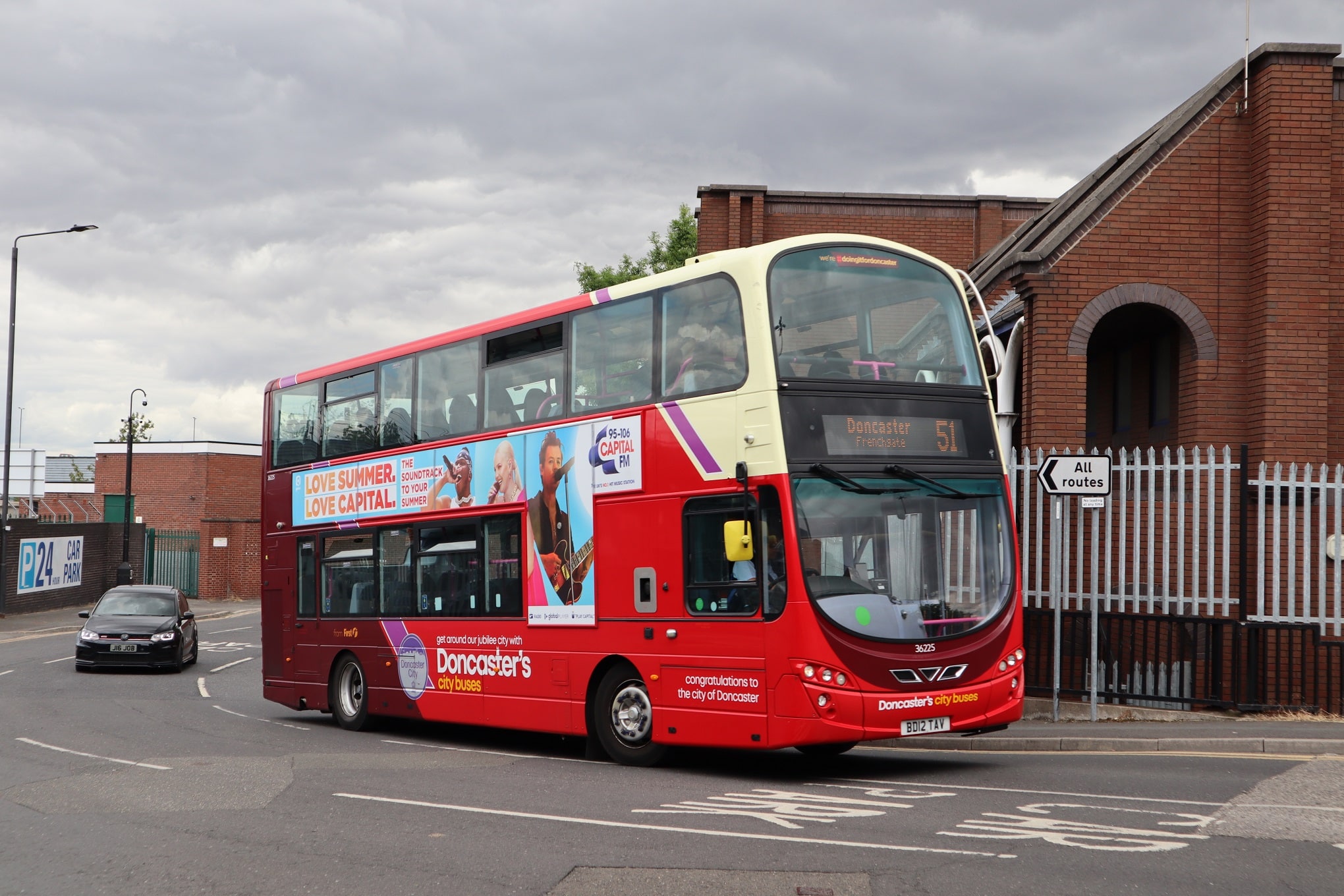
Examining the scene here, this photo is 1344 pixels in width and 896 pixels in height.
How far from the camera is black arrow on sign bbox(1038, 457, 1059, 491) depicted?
13.0 metres

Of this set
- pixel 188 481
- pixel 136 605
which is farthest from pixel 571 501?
pixel 188 481

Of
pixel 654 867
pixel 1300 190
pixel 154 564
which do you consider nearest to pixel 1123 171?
pixel 1300 190

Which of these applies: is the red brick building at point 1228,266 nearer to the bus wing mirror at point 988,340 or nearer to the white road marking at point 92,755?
the bus wing mirror at point 988,340

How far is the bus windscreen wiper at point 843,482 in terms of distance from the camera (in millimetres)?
9781

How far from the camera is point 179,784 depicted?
1000 cm

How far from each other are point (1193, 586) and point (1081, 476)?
1.87m

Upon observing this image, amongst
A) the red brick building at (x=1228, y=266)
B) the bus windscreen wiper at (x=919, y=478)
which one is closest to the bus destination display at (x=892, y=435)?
the bus windscreen wiper at (x=919, y=478)

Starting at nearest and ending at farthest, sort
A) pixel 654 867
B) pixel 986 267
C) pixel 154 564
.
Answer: pixel 654 867, pixel 986 267, pixel 154 564

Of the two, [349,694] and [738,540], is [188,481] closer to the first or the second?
[349,694]

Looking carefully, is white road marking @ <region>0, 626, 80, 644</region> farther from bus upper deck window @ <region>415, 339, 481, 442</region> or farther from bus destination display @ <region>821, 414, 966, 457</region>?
bus destination display @ <region>821, 414, 966, 457</region>

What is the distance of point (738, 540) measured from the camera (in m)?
9.63

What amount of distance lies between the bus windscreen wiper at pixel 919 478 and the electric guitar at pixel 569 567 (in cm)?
306

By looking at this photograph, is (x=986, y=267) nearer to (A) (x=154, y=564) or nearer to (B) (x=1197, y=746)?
(B) (x=1197, y=746)

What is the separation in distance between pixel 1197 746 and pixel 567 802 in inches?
235
